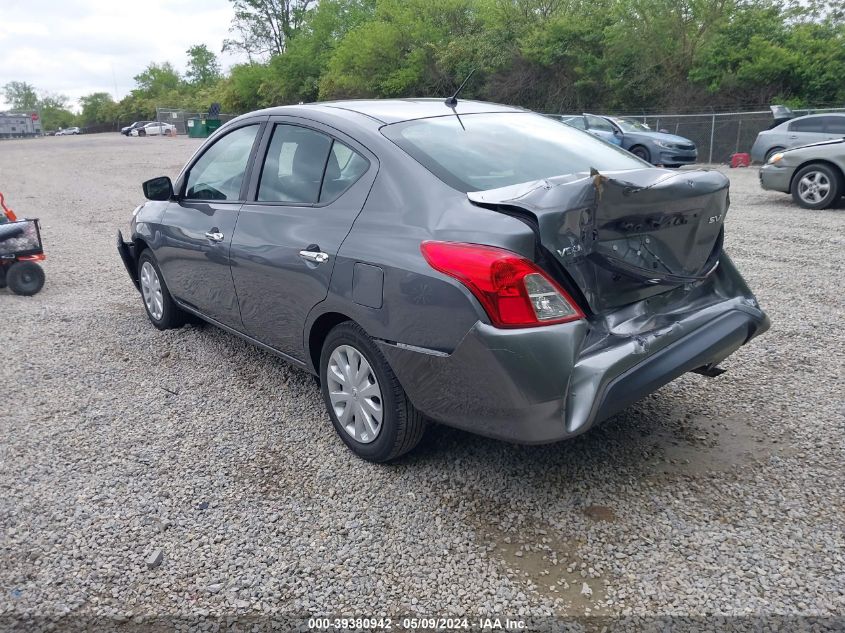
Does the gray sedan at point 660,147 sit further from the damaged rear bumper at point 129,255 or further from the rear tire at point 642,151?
the damaged rear bumper at point 129,255

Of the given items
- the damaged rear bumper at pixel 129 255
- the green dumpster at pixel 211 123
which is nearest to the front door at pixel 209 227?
the damaged rear bumper at pixel 129 255

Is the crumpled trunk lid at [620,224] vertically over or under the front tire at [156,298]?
over

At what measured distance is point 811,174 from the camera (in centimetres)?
1041

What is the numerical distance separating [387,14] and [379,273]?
4413cm

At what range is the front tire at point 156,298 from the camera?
5289 millimetres

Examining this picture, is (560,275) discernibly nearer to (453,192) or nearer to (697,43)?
(453,192)

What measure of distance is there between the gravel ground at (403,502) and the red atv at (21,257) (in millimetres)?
2127

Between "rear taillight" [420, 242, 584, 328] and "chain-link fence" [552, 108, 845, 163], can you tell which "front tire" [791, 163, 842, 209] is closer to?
"rear taillight" [420, 242, 584, 328]

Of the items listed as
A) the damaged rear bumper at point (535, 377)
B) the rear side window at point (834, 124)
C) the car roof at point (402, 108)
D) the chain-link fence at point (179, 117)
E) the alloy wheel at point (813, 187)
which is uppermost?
the chain-link fence at point (179, 117)

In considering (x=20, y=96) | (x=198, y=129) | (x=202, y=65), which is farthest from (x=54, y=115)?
(x=198, y=129)

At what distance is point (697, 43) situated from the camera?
2748cm

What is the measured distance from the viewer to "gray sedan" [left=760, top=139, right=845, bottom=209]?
10.0 meters

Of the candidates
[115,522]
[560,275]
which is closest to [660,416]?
[560,275]

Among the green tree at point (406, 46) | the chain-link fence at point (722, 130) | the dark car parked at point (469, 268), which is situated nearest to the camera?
the dark car parked at point (469, 268)
